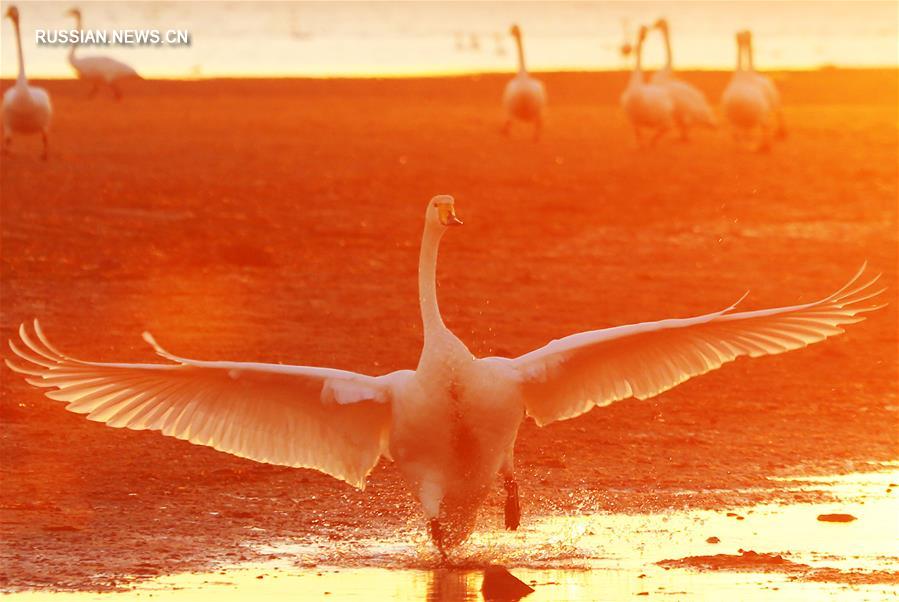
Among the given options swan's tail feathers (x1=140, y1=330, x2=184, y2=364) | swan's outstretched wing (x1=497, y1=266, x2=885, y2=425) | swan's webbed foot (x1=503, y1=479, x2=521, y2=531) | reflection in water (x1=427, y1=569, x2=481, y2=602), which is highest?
swan's outstretched wing (x1=497, y1=266, x2=885, y2=425)

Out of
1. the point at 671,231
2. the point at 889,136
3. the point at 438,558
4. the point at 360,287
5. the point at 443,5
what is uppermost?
the point at 443,5

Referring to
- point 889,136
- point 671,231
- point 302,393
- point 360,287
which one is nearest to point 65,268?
point 360,287

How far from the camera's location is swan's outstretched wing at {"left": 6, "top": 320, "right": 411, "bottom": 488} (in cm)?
705

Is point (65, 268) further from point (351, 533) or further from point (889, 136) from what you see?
point (889, 136)

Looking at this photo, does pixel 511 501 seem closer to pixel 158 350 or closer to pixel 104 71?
pixel 158 350

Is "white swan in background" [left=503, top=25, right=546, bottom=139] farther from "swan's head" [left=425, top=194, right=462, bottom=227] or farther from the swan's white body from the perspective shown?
"swan's head" [left=425, top=194, right=462, bottom=227]

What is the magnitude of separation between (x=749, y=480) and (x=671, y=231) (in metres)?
8.29

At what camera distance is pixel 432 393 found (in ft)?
22.3

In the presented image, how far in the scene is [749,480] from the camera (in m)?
8.24

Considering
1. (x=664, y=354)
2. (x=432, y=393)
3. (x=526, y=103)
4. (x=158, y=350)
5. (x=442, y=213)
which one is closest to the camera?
(x=158, y=350)

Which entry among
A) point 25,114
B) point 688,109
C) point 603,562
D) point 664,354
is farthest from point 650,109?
point 603,562

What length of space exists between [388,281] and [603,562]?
6873mm

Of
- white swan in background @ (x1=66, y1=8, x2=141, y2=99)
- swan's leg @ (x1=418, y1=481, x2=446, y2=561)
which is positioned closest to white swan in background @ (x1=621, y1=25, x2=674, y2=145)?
white swan in background @ (x1=66, y1=8, x2=141, y2=99)

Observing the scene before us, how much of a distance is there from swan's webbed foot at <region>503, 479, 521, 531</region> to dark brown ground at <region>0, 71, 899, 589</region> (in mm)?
370
